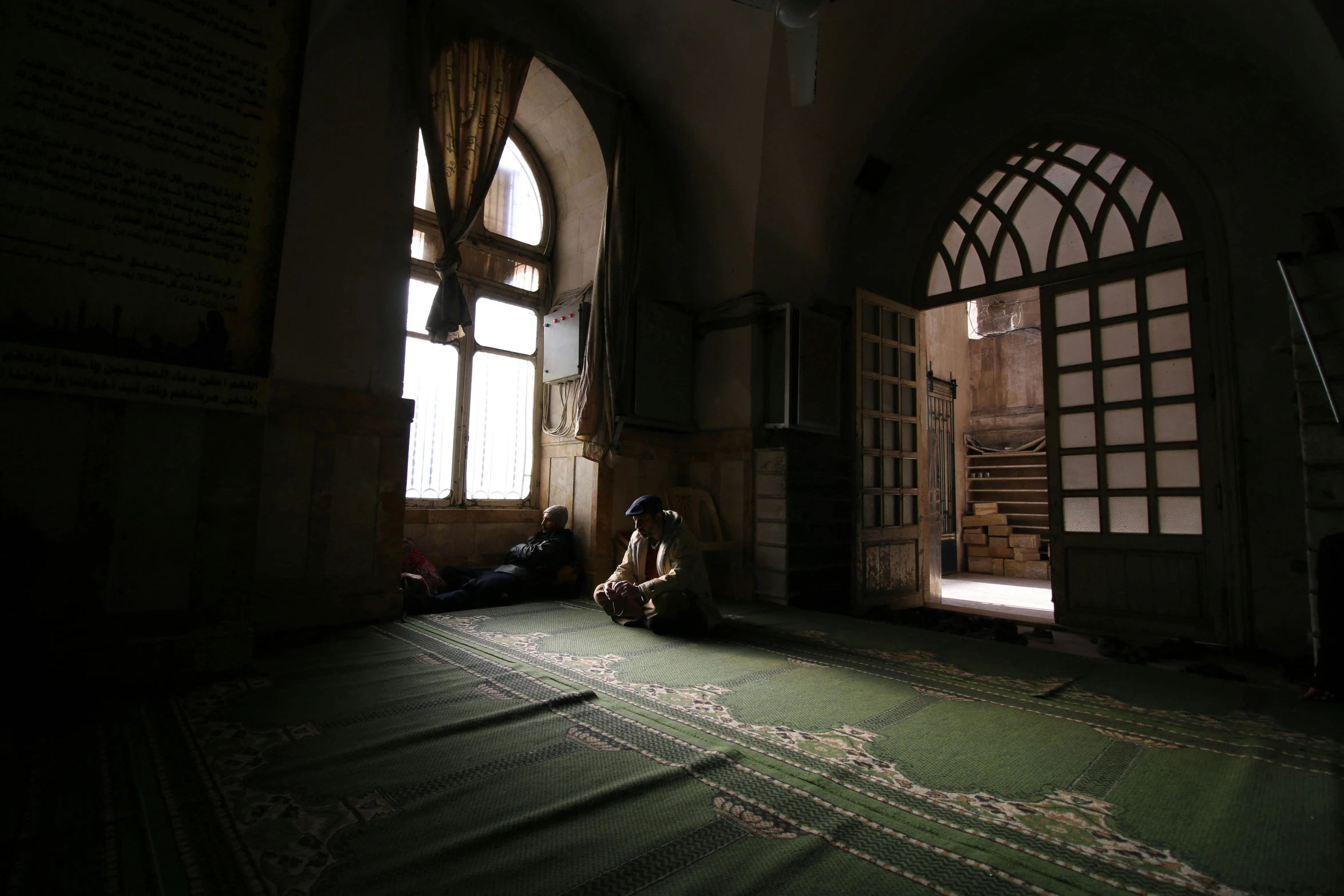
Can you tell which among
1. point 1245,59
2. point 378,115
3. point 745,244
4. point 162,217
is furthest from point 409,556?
point 1245,59

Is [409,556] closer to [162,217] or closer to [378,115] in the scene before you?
[162,217]

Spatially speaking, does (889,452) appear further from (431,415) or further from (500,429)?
(431,415)

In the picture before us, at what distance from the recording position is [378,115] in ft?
14.6

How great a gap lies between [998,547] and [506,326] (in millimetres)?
8053

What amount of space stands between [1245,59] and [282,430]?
695cm

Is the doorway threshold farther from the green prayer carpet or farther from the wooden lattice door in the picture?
the green prayer carpet

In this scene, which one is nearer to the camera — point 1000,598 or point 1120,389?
point 1120,389

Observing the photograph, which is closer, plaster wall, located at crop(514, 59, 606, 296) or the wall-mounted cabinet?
the wall-mounted cabinet

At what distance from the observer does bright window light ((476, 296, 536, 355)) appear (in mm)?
6238

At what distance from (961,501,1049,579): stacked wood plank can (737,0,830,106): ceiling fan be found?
8.16 m

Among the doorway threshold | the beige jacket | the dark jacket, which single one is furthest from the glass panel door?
the dark jacket

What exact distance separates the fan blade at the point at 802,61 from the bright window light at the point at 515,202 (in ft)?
11.4

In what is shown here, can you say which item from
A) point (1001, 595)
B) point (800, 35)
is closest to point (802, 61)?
point (800, 35)

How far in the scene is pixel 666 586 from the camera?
4074mm
